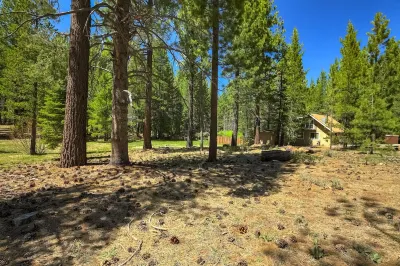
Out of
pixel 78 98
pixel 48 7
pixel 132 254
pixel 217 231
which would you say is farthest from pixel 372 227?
pixel 48 7

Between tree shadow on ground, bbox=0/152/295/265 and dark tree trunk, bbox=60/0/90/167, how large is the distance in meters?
0.55

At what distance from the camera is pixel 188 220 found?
10.9 feet

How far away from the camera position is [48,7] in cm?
578

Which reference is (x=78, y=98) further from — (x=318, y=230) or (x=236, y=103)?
(x=236, y=103)

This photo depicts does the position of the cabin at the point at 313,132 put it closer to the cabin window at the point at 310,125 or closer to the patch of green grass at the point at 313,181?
the cabin window at the point at 310,125

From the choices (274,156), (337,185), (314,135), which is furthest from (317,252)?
(314,135)

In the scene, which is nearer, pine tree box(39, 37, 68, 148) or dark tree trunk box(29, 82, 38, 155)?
pine tree box(39, 37, 68, 148)

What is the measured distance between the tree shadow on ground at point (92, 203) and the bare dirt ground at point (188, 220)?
2 cm

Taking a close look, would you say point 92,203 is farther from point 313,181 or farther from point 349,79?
point 349,79

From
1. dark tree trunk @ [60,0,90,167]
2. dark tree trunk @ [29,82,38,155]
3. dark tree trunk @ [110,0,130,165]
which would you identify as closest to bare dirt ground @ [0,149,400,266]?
dark tree trunk @ [60,0,90,167]

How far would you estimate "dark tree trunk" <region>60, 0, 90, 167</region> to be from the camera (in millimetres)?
5648

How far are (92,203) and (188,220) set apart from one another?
4.76ft

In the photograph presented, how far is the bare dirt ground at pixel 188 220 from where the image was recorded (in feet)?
8.56

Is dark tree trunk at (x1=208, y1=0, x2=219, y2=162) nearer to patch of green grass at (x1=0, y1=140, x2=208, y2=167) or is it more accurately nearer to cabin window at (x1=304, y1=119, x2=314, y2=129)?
patch of green grass at (x1=0, y1=140, x2=208, y2=167)
